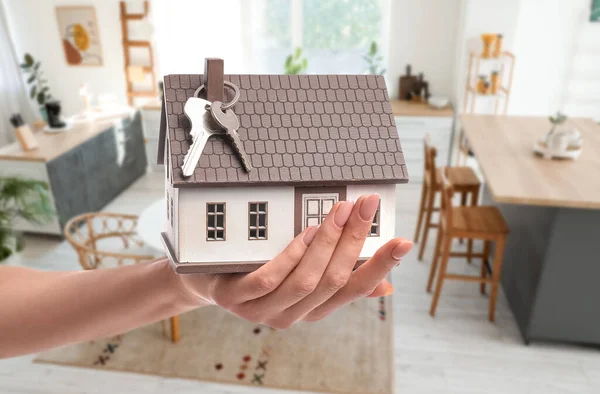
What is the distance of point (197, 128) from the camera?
0.78 meters

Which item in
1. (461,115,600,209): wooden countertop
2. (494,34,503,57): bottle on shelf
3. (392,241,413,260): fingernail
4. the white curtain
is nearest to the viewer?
(392,241,413,260): fingernail

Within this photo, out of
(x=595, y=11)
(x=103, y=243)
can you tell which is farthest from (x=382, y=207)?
(x=595, y=11)

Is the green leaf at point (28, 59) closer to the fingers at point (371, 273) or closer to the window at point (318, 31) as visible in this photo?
the window at point (318, 31)

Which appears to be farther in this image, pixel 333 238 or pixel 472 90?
pixel 472 90

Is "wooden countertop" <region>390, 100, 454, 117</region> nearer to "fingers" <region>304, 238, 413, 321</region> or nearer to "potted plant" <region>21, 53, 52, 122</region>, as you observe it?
"potted plant" <region>21, 53, 52, 122</region>

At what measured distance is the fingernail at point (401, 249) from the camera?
67cm

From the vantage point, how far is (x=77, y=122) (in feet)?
14.9

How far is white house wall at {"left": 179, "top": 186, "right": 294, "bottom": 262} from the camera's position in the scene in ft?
2.73

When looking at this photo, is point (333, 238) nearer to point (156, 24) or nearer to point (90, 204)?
point (90, 204)

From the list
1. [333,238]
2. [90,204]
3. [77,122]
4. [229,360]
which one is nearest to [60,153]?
[90,204]

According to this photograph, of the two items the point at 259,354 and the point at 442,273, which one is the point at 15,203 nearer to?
the point at 259,354

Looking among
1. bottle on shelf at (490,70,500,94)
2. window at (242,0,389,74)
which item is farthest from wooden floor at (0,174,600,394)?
window at (242,0,389,74)

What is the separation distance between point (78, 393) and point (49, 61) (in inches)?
168

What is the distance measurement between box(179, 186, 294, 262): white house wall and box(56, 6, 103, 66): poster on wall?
202 inches
